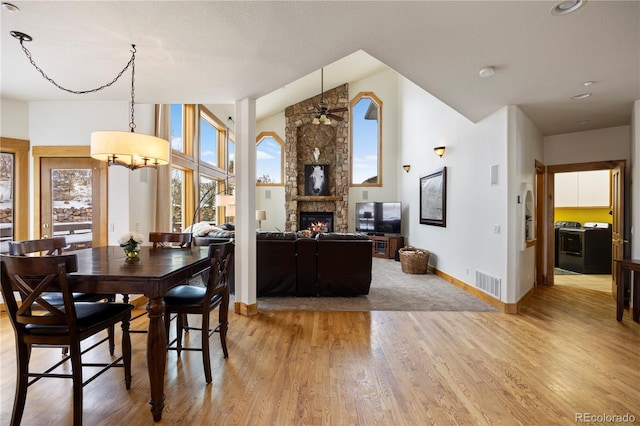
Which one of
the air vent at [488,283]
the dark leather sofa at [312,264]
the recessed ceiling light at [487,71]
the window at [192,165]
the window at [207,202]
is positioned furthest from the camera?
the window at [207,202]

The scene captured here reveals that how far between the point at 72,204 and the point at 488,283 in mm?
5545

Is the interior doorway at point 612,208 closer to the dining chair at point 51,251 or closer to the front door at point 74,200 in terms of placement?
the dining chair at point 51,251

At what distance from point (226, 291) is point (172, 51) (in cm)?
210

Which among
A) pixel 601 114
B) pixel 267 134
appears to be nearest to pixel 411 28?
pixel 601 114

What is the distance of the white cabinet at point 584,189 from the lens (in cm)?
667

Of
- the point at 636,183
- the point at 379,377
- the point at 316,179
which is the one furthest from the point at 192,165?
the point at 636,183

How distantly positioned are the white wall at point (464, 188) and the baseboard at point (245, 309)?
3083 millimetres

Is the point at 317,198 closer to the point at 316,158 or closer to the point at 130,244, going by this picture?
the point at 316,158

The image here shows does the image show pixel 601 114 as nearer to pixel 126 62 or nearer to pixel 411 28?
pixel 411 28

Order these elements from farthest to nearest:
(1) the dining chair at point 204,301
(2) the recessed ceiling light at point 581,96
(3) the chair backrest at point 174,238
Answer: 1. (2) the recessed ceiling light at point 581,96
2. (3) the chair backrest at point 174,238
3. (1) the dining chair at point 204,301

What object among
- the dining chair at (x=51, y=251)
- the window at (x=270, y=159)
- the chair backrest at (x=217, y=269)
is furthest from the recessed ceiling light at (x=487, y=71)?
the window at (x=270, y=159)

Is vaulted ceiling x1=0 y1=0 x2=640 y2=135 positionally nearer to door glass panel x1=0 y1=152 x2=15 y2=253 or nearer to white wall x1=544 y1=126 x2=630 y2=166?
door glass panel x1=0 y1=152 x2=15 y2=253

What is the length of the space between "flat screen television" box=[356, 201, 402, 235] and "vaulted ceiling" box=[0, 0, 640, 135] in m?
4.84

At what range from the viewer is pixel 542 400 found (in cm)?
208
